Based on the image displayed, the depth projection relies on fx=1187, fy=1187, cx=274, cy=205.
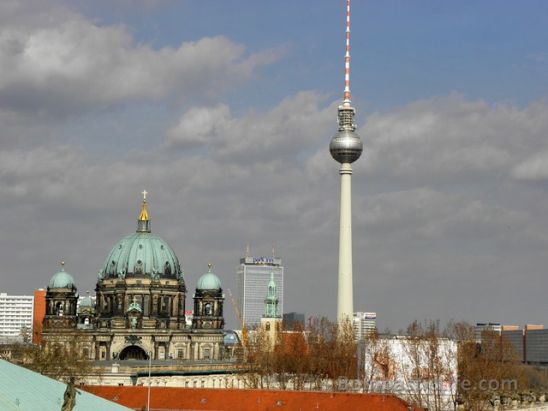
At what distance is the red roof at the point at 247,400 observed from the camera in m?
107

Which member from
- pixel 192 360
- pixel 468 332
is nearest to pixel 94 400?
pixel 468 332

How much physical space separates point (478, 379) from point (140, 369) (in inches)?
2110

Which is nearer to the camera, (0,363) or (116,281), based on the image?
(0,363)

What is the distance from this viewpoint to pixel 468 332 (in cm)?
16888

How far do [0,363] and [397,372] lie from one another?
318 feet

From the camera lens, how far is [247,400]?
371ft

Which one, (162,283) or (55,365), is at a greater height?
(162,283)

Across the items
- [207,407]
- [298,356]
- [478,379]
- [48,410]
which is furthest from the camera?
[298,356]

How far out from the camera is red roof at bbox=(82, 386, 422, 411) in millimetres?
107312

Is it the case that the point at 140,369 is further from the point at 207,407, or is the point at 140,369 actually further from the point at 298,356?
the point at 207,407

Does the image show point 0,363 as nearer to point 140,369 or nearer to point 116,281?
point 140,369

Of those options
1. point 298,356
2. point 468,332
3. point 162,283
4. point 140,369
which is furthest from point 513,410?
point 162,283

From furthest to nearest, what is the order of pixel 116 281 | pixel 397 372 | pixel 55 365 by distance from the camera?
pixel 116 281
pixel 397 372
pixel 55 365

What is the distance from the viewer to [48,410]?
66.4 meters
